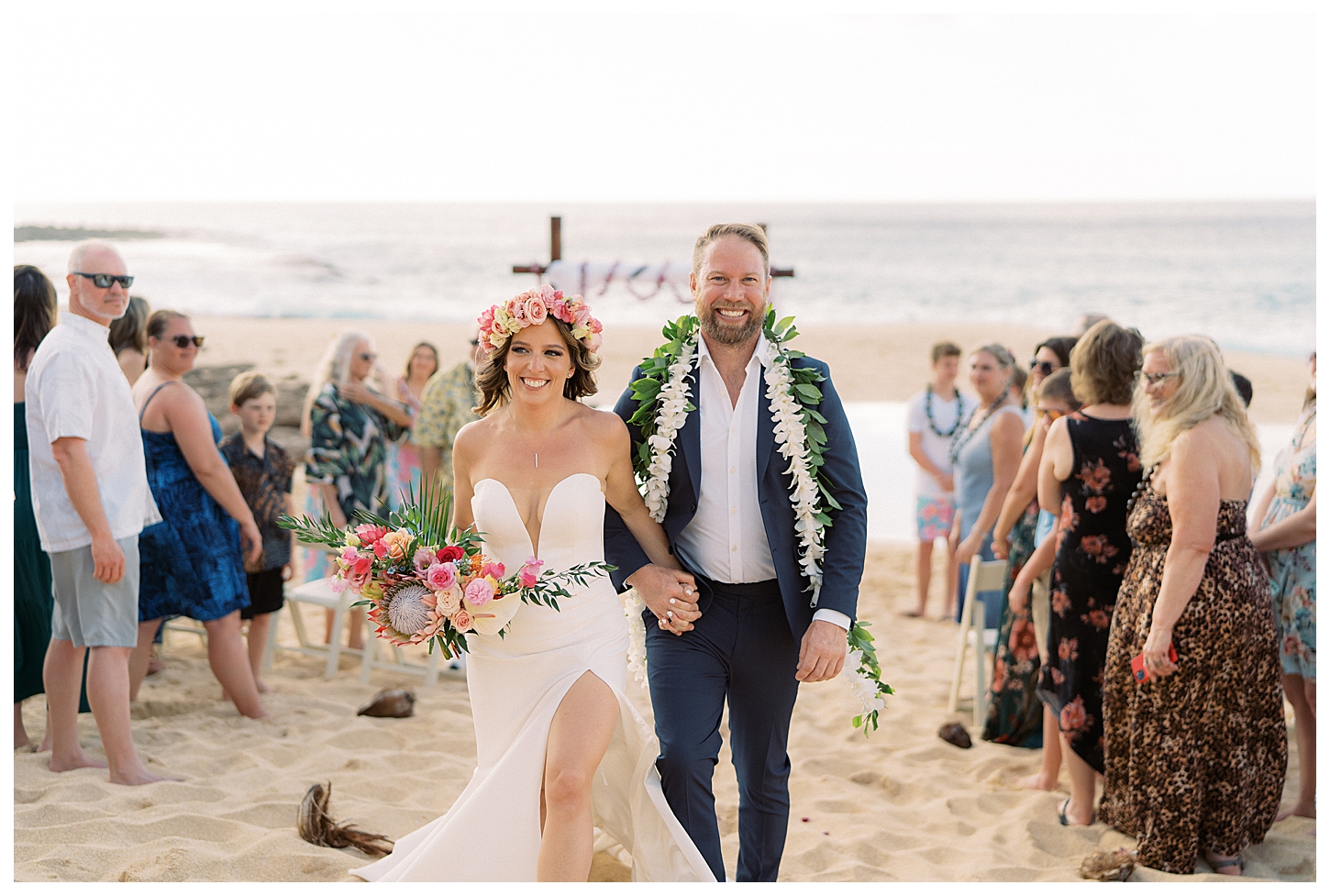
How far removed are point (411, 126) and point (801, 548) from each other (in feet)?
105

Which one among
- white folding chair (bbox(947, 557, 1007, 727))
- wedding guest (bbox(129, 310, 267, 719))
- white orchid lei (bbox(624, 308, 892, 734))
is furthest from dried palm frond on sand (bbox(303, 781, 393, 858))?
white folding chair (bbox(947, 557, 1007, 727))

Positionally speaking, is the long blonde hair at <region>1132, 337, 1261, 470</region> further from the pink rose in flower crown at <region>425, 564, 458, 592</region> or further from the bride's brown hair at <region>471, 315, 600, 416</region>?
the pink rose in flower crown at <region>425, 564, 458, 592</region>

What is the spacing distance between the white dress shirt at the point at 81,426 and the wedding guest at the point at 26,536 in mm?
207

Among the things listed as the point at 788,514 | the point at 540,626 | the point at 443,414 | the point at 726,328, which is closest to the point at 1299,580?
the point at 788,514

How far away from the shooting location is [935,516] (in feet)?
28.1

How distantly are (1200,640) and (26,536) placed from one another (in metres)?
5.65

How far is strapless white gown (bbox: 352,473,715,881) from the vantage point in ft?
11.5

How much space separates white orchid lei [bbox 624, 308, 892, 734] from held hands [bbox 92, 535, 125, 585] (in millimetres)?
2559

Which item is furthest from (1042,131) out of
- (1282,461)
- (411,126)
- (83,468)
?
(83,468)

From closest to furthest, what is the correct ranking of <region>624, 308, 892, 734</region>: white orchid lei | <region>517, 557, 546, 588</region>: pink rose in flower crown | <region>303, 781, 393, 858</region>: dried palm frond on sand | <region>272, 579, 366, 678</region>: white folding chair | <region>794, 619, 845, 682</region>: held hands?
<region>517, 557, 546, 588</region>: pink rose in flower crown < <region>794, 619, 845, 682</region>: held hands < <region>624, 308, 892, 734</region>: white orchid lei < <region>303, 781, 393, 858</region>: dried palm frond on sand < <region>272, 579, 366, 678</region>: white folding chair

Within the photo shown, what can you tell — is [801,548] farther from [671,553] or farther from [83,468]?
[83,468]

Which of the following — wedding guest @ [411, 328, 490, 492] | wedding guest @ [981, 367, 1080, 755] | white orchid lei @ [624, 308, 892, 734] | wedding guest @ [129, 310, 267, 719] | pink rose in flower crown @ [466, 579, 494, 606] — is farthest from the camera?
wedding guest @ [411, 328, 490, 492]

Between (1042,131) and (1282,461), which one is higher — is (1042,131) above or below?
above

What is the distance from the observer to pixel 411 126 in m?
32.8
